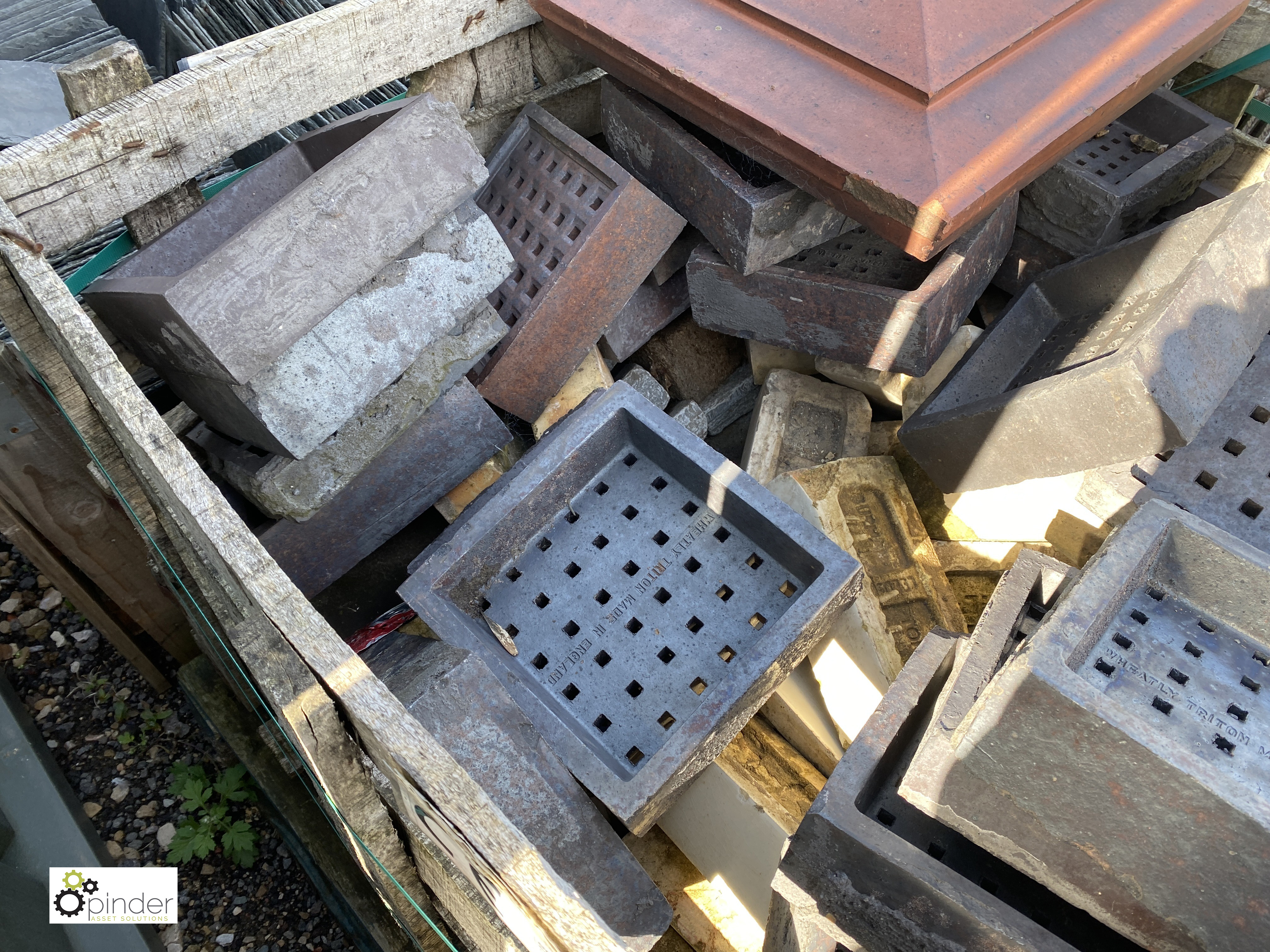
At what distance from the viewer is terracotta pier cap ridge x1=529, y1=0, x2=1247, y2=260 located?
244 cm

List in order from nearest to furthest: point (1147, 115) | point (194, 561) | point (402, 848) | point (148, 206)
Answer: point (402, 848)
point (194, 561)
point (148, 206)
point (1147, 115)

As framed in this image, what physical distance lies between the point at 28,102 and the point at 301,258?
3095 millimetres

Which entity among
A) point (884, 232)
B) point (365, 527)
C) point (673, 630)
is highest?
point (884, 232)

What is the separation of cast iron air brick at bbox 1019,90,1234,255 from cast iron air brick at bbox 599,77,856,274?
2.68 ft

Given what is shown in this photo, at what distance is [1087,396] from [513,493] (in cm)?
166

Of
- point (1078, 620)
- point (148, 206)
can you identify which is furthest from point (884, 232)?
point (148, 206)

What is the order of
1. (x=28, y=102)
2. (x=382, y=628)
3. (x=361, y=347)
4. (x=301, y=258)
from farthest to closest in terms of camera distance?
(x=28, y=102) < (x=382, y=628) < (x=361, y=347) < (x=301, y=258)

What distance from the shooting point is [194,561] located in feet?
8.57

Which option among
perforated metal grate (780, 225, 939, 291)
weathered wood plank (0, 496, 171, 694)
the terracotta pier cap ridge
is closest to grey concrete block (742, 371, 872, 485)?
perforated metal grate (780, 225, 939, 291)

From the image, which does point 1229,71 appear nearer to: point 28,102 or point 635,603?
point 635,603

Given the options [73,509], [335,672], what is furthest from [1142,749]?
[73,509]

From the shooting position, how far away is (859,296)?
9.58 ft

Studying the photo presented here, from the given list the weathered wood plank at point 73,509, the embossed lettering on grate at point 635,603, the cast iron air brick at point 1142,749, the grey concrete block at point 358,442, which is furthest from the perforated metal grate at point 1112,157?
the weathered wood plank at point 73,509

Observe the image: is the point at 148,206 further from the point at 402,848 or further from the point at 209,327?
the point at 402,848
